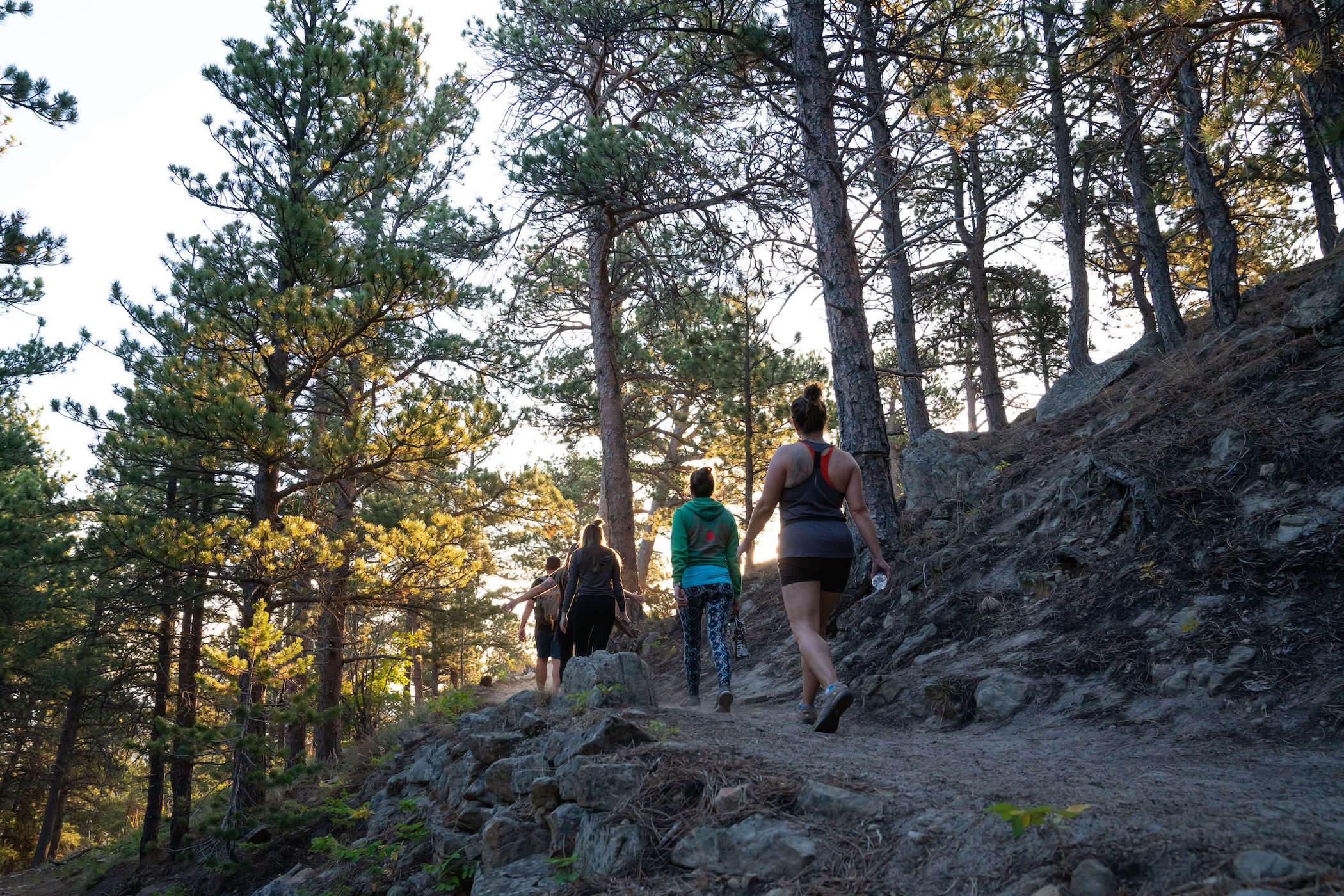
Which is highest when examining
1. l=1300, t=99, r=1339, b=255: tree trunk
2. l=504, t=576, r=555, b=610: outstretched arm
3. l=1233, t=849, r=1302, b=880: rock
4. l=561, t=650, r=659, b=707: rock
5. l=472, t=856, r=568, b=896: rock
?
l=1300, t=99, r=1339, b=255: tree trunk

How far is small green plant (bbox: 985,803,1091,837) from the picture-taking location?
7.39 feet

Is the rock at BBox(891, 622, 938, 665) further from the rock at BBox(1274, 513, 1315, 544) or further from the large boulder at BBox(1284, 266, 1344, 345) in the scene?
the large boulder at BBox(1284, 266, 1344, 345)

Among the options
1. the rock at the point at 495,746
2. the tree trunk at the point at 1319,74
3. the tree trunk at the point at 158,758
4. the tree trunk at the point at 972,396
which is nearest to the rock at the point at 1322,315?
the tree trunk at the point at 1319,74

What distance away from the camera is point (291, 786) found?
11.0m

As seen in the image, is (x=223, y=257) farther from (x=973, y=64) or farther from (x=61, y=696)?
(x=61, y=696)

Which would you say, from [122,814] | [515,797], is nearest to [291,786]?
[515,797]

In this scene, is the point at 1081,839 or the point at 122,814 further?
the point at 122,814

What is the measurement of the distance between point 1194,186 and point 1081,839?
995 centimetres

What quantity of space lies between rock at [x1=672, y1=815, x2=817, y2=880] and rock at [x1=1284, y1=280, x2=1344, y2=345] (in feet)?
20.0

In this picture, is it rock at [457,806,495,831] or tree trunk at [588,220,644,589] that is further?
tree trunk at [588,220,644,589]

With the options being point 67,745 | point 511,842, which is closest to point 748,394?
point 511,842

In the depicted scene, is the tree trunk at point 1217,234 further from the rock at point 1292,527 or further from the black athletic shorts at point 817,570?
the black athletic shorts at point 817,570

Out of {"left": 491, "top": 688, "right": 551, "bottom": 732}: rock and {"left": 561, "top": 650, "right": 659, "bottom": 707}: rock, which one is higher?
{"left": 561, "top": 650, "right": 659, "bottom": 707}: rock

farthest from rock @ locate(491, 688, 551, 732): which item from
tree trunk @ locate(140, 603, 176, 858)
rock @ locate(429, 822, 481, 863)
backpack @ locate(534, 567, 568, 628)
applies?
tree trunk @ locate(140, 603, 176, 858)
